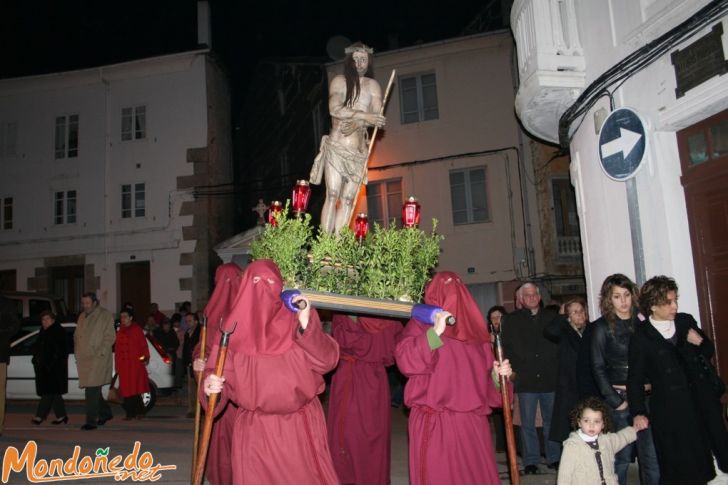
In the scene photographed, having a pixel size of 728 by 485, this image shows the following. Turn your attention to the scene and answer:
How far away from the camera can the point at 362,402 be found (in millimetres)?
6391

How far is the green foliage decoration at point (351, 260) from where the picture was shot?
5309 millimetres

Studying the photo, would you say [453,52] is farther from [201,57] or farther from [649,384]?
[649,384]

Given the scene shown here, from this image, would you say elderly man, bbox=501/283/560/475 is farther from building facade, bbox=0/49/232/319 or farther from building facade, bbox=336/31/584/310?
building facade, bbox=0/49/232/319

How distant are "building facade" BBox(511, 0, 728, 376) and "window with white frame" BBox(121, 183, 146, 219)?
55.1 feet

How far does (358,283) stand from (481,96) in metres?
14.1

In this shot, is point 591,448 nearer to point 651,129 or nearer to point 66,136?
point 651,129

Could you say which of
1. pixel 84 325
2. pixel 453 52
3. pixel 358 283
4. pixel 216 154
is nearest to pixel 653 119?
pixel 358 283

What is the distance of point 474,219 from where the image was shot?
1816 centimetres

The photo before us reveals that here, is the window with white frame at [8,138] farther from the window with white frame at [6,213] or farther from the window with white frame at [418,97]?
the window with white frame at [418,97]

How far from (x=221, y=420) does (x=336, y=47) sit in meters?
18.1

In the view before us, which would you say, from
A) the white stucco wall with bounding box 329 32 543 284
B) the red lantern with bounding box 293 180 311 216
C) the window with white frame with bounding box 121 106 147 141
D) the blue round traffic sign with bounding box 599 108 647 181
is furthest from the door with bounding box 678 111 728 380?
the window with white frame with bounding box 121 106 147 141

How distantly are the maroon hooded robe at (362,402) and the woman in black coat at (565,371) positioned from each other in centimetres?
167

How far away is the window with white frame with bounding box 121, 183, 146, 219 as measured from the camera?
2184 cm

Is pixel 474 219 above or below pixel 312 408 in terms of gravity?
above
